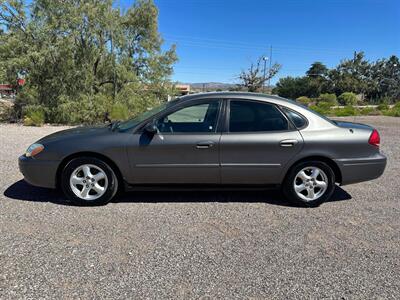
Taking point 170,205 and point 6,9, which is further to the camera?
point 6,9

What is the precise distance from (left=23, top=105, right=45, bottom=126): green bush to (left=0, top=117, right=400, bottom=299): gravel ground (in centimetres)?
1019

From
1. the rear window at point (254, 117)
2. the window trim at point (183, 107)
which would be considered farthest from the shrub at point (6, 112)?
the rear window at point (254, 117)

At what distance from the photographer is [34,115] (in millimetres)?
13773

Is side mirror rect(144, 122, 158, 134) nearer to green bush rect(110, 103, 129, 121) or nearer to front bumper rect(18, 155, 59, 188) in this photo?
front bumper rect(18, 155, 59, 188)

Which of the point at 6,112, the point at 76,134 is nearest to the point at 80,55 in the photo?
the point at 6,112

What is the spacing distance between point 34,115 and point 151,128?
39.6 ft

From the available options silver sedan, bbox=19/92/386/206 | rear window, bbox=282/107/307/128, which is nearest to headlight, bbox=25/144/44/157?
silver sedan, bbox=19/92/386/206

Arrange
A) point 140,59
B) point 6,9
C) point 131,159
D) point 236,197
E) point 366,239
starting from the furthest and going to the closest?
point 140,59
point 6,9
point 236,197
point 131,159
point 366,239

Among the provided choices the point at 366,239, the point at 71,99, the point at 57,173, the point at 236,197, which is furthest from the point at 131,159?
the point at 71,99

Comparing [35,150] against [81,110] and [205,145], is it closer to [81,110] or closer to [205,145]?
[205,145]

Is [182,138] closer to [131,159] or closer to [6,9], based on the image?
[131,159]

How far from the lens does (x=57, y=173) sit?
4094 millimetres

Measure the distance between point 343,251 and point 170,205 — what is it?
87.2 inches

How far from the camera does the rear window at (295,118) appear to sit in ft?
13.8
